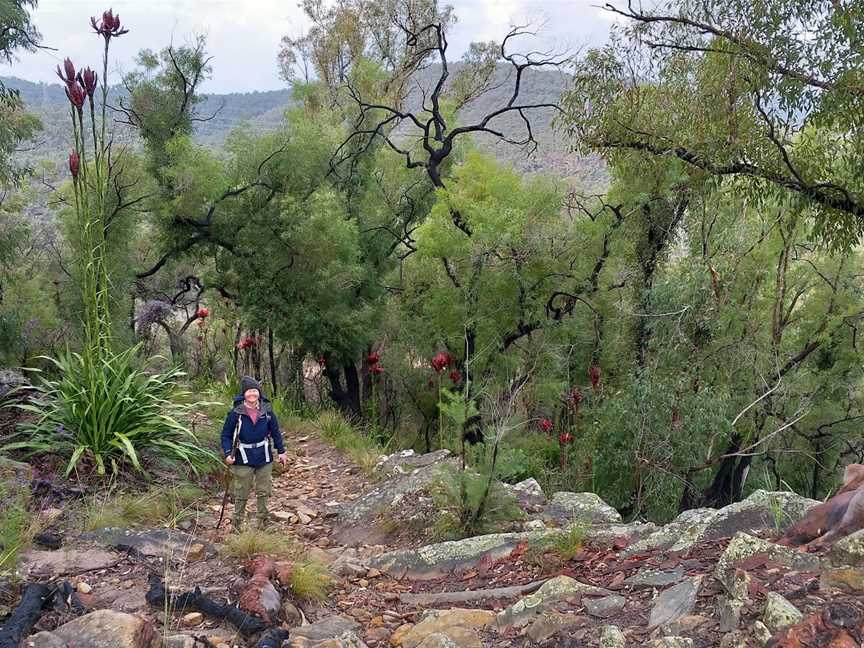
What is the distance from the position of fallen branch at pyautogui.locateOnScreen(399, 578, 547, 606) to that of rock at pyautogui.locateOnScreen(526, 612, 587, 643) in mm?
671

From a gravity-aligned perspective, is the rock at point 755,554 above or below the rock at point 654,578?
above

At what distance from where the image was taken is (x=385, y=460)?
8.31 metres

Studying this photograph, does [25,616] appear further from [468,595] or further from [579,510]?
[579,510]

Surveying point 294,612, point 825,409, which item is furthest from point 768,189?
point 825,409

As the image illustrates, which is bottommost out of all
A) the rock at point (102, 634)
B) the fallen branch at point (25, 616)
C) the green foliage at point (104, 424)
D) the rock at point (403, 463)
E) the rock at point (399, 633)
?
the rock at point (399, 633)

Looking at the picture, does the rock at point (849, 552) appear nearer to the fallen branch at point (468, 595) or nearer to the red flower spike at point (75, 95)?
the fallen branch at point (468, 595)

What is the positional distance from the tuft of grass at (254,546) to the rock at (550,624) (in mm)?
1957

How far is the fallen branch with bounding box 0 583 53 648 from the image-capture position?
318 centimetres

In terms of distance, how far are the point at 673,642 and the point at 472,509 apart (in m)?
2.89

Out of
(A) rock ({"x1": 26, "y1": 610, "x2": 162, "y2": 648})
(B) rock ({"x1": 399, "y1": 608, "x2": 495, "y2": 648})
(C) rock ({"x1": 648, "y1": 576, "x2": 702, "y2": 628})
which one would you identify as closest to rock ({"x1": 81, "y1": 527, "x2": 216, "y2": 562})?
(A) rock ({"x1": 26, "y1": 610, "x2": 162, "y2": 648})

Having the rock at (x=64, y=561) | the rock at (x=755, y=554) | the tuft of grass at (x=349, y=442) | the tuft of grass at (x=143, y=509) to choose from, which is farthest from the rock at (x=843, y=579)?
the tuft of grass at (x=349, y=442)

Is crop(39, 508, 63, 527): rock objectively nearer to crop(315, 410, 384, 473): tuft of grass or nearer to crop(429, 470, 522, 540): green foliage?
crop(429, 470, 522, 540): green foliage

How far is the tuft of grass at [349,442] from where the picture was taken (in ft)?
27.3

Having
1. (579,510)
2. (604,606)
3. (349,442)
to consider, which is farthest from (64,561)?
(349,442)
